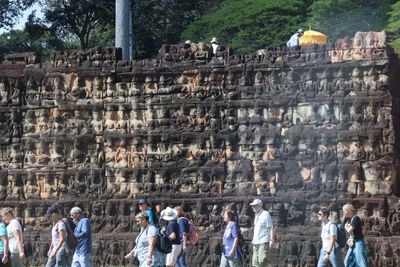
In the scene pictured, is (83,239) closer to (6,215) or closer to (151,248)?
(6,215)

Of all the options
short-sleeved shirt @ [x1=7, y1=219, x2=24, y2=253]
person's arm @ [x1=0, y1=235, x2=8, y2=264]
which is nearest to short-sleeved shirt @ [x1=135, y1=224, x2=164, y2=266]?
person's arm @ [x1=0, y1=235, x2=8, y2=264]

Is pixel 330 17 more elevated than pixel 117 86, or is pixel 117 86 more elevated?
pixel 330 17

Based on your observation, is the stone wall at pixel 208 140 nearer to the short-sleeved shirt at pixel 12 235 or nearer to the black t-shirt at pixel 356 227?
the black t-shirt at pixel 356 227

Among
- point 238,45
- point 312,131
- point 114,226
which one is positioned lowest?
point 114,226

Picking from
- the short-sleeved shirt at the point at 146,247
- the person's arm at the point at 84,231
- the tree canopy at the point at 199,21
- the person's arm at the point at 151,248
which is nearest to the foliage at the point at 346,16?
the tree canopy at the point at 199,21

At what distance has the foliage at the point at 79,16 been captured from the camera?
5459cm

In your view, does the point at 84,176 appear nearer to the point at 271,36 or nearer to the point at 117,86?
the point at 117,86

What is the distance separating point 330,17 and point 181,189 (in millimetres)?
24927

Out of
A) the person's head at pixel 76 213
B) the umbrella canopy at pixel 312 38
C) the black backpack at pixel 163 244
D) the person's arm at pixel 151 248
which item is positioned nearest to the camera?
the person's arm at pixel 151 248

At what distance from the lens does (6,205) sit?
25844mm

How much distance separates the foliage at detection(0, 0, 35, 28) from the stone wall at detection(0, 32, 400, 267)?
104ft

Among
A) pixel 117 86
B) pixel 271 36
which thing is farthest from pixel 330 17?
pixel 117 86

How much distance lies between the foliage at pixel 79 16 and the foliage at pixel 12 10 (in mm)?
1709

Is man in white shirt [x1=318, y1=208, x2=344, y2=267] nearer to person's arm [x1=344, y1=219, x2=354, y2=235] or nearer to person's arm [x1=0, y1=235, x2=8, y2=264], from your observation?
person's arm [x1=344, y1=219, x2=354, y2=235]
